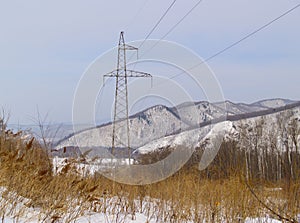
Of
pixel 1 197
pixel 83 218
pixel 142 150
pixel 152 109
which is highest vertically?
pixel 152 109

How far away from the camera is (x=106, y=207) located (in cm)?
669

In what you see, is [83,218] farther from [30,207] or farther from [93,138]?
[93,138]

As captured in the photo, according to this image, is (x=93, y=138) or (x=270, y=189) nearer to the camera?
(x=270, y=189)

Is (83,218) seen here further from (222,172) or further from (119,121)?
(119,121)

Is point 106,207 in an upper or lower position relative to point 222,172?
lower

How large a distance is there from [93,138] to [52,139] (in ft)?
8.04

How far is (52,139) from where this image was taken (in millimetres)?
6535

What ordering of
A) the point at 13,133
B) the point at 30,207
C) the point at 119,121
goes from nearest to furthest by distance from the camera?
the point at 30,207
the point at 13,133
the point at 119,121

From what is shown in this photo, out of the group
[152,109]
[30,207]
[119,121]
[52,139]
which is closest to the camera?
[30,207]

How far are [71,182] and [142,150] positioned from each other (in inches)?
175

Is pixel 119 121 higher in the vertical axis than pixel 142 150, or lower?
higher

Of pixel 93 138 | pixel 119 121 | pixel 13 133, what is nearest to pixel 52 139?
pixel 13 133

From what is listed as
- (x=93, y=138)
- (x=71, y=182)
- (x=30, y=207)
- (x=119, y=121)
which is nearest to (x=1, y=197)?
(x=30, y=207)

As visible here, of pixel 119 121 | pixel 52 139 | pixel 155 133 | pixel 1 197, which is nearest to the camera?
pixel 1 197
